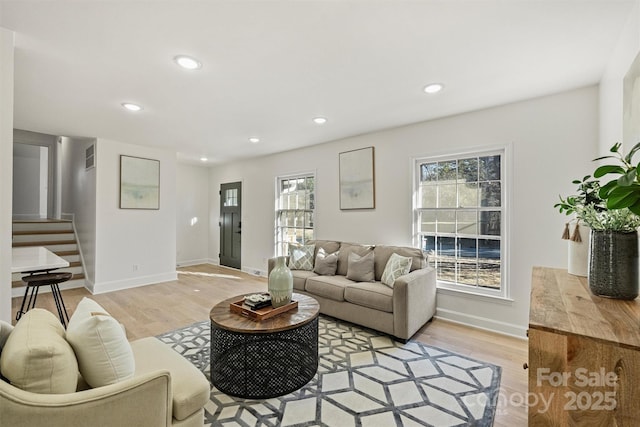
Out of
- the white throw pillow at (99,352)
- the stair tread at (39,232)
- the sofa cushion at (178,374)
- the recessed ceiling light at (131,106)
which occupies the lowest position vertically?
the sofa cushion at (178,374)

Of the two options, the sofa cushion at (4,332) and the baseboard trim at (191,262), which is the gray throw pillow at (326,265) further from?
the baseboard trim at (191,262)

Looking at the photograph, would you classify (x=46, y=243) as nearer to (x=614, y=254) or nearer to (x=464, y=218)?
(x=464, y=218)

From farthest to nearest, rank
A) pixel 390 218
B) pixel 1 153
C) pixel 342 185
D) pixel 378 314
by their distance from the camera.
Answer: pixel 342 185 < pixel 390 218 < pixel 378 314 < pixel 1 153

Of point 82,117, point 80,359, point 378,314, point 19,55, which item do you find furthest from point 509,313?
point 82,117

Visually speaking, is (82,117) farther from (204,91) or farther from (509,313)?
(509,313)

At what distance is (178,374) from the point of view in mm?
1553

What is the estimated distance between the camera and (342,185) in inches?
181

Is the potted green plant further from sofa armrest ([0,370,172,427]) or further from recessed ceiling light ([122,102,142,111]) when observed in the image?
recessed ceiling light ([122,102,142,111])

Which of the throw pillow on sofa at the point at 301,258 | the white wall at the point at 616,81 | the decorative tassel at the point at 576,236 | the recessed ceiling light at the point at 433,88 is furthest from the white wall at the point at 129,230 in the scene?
the white wall at the point at 616,81

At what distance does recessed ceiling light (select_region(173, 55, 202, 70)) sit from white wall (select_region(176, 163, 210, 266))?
505cm

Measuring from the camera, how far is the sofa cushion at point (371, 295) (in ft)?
9.86

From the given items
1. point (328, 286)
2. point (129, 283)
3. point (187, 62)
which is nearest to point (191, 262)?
point (129, 283)

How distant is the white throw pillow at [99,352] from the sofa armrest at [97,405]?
0.15 meters

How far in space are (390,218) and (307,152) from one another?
6.59 ft
